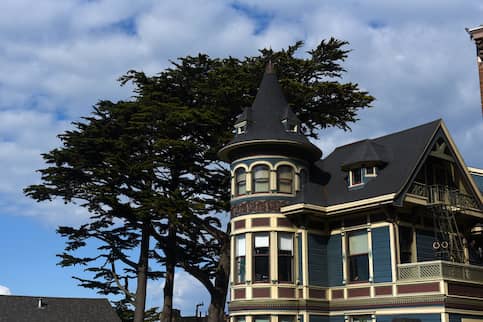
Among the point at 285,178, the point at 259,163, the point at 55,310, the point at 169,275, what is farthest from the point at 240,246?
the point at 55,310

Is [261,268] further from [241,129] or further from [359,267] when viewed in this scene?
[241,129]

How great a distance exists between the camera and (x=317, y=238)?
29703 mm

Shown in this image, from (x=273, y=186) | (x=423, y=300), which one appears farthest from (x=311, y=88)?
(x=423, y=300)

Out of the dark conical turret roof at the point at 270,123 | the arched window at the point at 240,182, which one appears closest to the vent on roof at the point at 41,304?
the dark conical turret roof at the point at 270,123

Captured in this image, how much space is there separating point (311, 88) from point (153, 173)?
1126cm

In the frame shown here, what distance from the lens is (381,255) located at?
1074 inches

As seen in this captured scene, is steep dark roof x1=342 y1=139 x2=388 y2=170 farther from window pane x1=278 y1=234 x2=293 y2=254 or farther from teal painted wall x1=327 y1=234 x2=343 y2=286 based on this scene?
window pane x1=278 y1=234 x2=293 y2=254

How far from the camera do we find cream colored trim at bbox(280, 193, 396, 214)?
26.8m

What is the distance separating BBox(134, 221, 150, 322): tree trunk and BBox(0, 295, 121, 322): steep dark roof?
1276 cm

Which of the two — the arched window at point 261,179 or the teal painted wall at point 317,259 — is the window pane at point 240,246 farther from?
the teal painted wall at point 317,259

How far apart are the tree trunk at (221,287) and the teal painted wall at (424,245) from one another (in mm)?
14345

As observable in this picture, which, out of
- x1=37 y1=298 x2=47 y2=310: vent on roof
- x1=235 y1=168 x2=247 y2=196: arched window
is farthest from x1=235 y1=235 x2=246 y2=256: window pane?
x1=37 y1=298 x2=47 y2=310: vent on roof

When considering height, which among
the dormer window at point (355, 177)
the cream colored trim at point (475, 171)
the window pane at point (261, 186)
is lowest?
the window pane at point (261, 186)

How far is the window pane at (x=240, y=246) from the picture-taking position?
1164 inches
